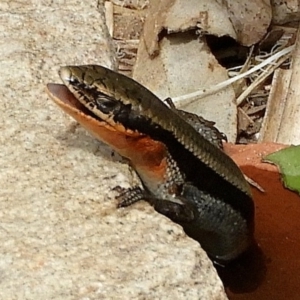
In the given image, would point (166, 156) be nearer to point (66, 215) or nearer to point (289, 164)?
point (66, 215)

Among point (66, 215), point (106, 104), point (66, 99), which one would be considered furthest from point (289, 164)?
point (66, 215)

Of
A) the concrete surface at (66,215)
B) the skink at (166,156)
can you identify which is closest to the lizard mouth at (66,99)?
the skink at (166,156)

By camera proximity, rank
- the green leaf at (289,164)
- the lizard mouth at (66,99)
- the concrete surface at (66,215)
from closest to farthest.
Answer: the concrete surface at (66,215)
the lizard mouth at (66,99)
the green leaf at (289,164)

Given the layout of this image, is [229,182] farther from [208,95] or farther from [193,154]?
[208,95]

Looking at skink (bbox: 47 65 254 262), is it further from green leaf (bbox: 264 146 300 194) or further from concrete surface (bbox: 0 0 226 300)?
green leaf (bbox: 264 146 300 194)

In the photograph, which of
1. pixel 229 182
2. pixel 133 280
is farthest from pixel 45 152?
pixel 229 182

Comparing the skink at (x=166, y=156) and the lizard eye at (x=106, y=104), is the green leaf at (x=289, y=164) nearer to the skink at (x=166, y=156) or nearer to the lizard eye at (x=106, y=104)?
the skink at (x=166, y=156)

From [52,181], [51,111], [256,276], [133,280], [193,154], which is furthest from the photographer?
[256,276]
